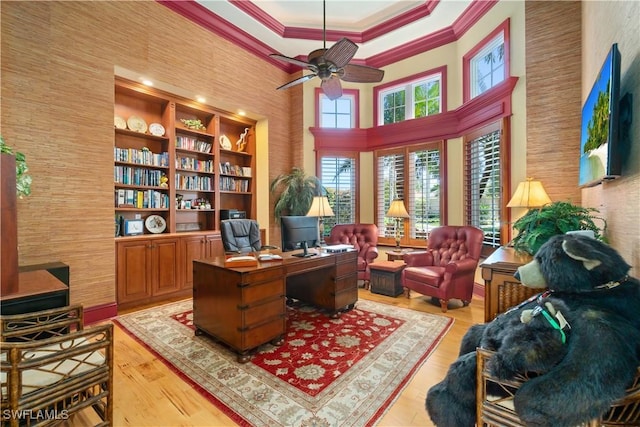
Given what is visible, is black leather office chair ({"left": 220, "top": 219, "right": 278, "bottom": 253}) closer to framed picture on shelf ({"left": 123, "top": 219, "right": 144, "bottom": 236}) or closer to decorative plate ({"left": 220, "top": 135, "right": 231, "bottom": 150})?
framed picture on shelf ({"left": 123, "top": 219, "right": 144, "bottom": 236})

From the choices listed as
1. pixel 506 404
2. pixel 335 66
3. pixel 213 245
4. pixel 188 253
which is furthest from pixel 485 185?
pixel 188 253

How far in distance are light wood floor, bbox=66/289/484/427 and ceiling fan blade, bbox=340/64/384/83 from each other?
9.30ft

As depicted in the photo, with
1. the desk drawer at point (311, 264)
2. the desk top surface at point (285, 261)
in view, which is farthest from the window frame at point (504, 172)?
the desk drawer at point (311, 264)

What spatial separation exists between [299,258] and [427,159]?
3.18 metres

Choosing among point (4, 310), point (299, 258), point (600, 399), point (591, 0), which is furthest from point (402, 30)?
point (4, 310)

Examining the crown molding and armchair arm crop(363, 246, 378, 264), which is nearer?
the crown molding

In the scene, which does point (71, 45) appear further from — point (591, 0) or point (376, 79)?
point (591, 0)

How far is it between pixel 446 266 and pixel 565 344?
2500 millimetres

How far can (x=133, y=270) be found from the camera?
348cm

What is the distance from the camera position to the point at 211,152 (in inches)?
181

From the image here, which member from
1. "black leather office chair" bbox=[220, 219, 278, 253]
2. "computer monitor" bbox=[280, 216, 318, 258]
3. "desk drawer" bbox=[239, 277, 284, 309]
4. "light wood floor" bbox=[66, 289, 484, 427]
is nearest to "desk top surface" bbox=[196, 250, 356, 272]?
"desk drawer" bbox=[239, 277, 284, 309]

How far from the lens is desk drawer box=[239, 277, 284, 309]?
7.07 feet

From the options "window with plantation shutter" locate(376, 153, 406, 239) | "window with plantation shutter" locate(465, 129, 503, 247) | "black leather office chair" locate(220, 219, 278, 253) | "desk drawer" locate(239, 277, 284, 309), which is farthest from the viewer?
"window with plantation shutter" locate(376, 153, 406, 239)

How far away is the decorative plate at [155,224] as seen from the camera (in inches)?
155
